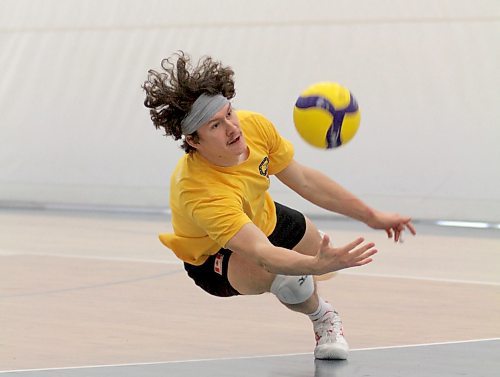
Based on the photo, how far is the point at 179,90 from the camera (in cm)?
518

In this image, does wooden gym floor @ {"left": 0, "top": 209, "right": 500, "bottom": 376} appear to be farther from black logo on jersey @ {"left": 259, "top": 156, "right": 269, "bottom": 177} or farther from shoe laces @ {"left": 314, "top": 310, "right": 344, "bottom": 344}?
black logo on jersey @ {"left": 259, "top": 156, "right": 269, "bottom": 177}

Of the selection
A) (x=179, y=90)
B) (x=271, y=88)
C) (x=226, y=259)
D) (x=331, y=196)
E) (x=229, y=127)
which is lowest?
(x=226, y=259)

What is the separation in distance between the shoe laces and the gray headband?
1.21 metres

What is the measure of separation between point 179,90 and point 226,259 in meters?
0.85

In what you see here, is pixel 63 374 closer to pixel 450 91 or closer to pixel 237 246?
pixel 237 246

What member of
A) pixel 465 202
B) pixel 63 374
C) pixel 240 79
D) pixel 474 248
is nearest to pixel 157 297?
pixel 63 374

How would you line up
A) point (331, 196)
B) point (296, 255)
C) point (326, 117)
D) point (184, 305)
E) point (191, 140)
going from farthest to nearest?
point (184, 305)
point (331, 196)
point (326, 117)
point (191, 140)
point (296, 255)

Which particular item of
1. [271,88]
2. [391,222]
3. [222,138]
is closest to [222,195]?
[222,138]

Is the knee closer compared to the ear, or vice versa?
the ear

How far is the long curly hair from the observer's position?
17.0 feet

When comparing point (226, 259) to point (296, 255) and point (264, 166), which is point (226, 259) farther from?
point (296, 255)

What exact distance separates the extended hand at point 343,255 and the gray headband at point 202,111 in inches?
36.1

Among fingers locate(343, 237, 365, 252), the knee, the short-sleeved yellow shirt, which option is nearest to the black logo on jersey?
the short-sleeved yellow shirt

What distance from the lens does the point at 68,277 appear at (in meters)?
8.91
